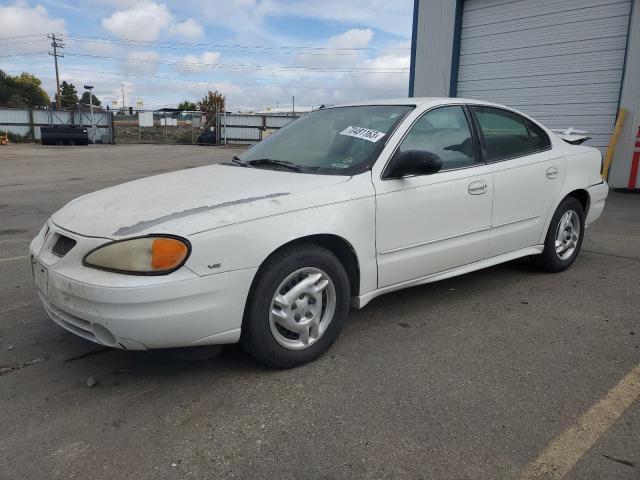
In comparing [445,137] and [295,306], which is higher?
[445,137]

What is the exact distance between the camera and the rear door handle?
3912 millimetres

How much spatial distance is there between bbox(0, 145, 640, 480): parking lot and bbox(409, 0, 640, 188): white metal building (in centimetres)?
809

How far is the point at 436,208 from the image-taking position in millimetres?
3689

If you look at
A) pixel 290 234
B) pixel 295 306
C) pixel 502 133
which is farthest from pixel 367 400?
pixel 502 133

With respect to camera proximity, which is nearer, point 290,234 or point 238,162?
point 290,234

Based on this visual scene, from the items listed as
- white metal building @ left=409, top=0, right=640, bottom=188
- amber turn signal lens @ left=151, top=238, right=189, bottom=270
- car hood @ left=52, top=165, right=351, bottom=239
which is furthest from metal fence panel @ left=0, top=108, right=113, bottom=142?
amber turn signal lens @ left=151, top=238, right=189, bottom=270

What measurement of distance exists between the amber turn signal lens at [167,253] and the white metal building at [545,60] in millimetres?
10396

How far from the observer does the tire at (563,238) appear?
473 cm

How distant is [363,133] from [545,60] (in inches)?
Result: 387

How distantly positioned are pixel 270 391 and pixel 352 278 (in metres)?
0.87

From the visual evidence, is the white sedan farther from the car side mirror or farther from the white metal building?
the white metal building

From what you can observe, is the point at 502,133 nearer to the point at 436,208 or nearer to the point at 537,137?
the point at 537,137

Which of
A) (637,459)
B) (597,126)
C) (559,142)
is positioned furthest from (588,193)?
(597,126)

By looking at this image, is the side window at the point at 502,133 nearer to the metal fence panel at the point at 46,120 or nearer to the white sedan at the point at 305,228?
the white sedan at the point at 305,228
